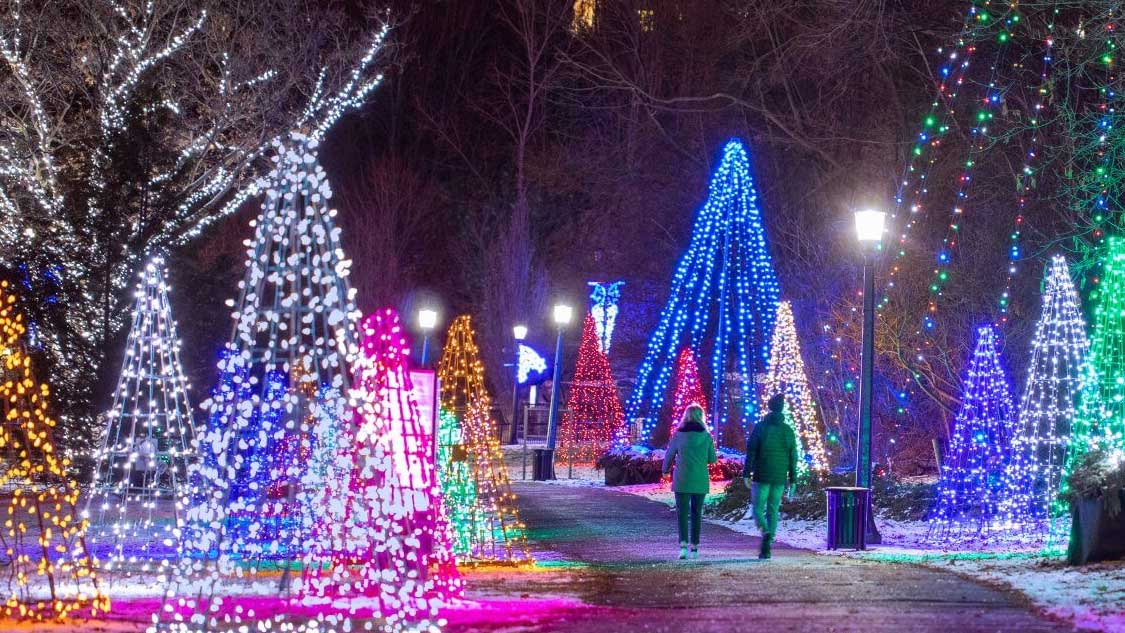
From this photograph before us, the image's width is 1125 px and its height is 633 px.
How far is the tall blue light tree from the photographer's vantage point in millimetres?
27781

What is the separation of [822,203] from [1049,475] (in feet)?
51.0

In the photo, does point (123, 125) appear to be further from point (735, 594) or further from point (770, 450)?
point (735, 594)

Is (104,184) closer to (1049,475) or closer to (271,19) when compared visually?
(271,19)

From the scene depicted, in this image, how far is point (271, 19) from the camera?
24422 millimetres

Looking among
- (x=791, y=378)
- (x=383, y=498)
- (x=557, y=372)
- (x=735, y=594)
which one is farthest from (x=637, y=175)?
(x=383, y=498)

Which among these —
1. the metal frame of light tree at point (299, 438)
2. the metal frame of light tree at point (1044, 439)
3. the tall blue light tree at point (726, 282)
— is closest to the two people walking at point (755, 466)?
the metal frame of light tree at point (1044, 439)

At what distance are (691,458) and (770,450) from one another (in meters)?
0.84

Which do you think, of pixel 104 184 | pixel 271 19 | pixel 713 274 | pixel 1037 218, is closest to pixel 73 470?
pixel 104 184

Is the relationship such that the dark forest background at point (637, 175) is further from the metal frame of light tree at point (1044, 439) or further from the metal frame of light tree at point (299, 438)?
the metal frame of light tree at point (299, 438)

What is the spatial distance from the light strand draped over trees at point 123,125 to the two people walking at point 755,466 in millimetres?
12271


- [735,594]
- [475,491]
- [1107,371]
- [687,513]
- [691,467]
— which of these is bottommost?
[735,594]

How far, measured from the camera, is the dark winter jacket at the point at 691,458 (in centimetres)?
1334

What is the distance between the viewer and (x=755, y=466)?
13164mm

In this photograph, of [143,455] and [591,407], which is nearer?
[143,455]
